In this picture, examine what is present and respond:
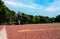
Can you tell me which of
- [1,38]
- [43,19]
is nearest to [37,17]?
[43,19]

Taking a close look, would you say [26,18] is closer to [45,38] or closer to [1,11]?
[1,11]

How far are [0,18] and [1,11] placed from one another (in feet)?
8.27

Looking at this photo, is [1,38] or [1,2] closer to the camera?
[1,38]

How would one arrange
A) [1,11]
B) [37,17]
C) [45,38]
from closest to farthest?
[45,38]
[1,11]
[37,17]

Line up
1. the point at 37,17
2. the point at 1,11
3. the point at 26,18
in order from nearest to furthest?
the point at 1,11 < the point at 26,18 < the point at 37,17

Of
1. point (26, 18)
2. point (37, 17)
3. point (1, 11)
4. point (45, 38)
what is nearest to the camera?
point (45, 38)

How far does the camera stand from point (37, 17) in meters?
73.2

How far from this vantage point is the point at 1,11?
4469cm

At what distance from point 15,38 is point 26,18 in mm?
60793

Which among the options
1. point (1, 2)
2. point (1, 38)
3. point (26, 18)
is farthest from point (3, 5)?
point (1, 38)

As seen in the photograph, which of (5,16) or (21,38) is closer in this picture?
(21,38)

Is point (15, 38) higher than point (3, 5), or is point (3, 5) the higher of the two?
point (3, 5)

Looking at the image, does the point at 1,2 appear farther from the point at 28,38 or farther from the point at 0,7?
the point at 28,38

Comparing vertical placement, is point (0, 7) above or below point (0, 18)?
above
